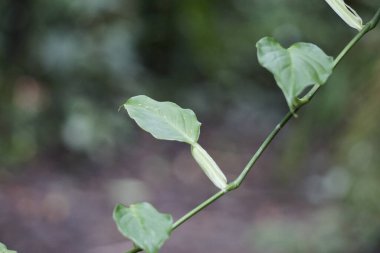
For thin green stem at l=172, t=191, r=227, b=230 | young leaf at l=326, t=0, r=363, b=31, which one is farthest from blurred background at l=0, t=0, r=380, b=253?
thin green stem at l=172, t=191, r=227, b=230

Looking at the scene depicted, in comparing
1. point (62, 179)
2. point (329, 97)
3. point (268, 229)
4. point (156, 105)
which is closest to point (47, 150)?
point (62, 179)

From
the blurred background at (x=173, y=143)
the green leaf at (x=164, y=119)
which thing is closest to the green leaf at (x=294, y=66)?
the green leaf at (x=164, y=119)

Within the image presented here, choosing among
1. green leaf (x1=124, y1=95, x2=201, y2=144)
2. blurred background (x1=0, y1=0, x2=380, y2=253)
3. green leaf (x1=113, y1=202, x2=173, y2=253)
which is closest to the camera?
green leaf (x1=113, y1=202, x2=173, y2=253)

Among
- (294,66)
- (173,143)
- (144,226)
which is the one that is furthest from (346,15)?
(173,143)

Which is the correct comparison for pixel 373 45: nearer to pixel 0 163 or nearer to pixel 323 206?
pixel 323 206

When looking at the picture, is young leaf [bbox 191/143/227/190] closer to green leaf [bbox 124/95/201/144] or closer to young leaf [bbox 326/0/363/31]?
green leaf [bbox 124/95/201/144]

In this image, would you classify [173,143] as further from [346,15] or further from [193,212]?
[193,212]
